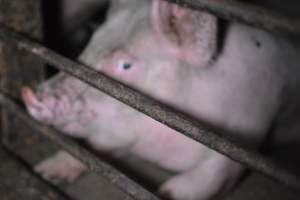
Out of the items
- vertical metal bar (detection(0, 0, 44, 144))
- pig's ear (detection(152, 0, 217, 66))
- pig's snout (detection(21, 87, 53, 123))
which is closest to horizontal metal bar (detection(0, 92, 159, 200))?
pig's snout (detection(21, 87, 53, 123))

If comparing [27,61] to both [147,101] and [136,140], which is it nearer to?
[136,140]

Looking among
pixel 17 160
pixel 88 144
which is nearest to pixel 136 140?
pixel 88 144

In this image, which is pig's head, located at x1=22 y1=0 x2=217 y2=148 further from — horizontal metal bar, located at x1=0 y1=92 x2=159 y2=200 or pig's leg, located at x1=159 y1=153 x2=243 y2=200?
pig's leg, located at x1=159 y1=153 x2=243 y2=200

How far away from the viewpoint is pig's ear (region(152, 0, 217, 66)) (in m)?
1.31

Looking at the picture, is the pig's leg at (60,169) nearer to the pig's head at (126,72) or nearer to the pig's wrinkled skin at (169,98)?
the pig's wrinkled skin at (169,98)

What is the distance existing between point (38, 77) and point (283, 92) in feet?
3.19

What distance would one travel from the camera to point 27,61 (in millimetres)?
1725

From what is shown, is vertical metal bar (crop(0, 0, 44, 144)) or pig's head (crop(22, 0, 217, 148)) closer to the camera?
pig's head (crop(22, 0, 217, 148))

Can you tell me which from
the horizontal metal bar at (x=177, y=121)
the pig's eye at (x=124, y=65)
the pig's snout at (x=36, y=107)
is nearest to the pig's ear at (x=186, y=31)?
Result: the pig's eye at (x=124, y=65)

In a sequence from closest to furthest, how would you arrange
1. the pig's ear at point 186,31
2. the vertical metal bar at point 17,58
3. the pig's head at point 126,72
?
the pig's ear at point 186,31 < the pig's head at point 126,72 < the vertical metal bar at point 17,58

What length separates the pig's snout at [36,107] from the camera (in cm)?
151

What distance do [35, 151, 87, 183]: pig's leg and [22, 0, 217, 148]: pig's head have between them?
166 mm

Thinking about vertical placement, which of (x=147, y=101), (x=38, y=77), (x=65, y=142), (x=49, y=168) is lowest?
(x=49, y=168)

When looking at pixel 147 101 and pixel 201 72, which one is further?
pixel 201 72
